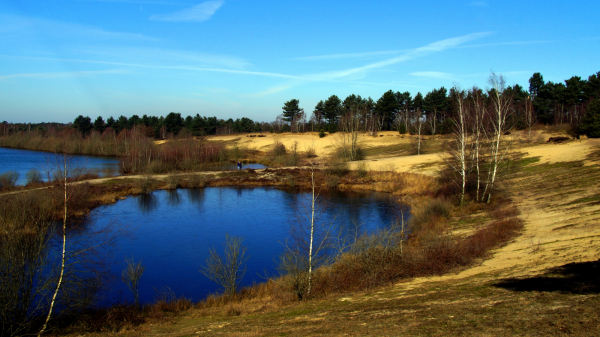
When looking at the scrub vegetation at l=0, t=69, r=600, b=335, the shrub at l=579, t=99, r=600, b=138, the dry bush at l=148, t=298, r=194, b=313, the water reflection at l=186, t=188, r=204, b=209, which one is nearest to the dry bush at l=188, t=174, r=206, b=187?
the water reflection at l=186, t=188, r=204, b=209

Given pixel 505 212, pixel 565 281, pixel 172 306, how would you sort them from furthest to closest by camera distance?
pixel 505 212 → pixel 172 306 → pixel 565 281

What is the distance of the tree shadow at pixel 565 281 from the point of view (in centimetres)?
847

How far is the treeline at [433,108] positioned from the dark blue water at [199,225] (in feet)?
70.3

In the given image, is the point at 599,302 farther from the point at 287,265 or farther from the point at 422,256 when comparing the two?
the point at 287,265

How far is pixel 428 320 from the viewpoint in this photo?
798cm

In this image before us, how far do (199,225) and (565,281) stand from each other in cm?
2301

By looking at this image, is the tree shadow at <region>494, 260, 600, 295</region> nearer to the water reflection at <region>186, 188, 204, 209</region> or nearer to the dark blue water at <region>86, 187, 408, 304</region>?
the dark blue water at <region>86, 187, 408, 304</region>

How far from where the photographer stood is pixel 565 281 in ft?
30.0

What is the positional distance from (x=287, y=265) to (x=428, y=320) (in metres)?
6.02

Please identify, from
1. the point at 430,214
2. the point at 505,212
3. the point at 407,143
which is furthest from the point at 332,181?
the point at 407,143

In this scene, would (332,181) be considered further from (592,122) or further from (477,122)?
(592,122)

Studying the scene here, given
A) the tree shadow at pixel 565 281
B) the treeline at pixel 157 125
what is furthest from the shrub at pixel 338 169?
the treeline at pixel 157 125

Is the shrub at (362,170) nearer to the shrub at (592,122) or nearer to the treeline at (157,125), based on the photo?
the shrub at (592,122)

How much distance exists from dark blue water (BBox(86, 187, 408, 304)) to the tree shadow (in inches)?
367
